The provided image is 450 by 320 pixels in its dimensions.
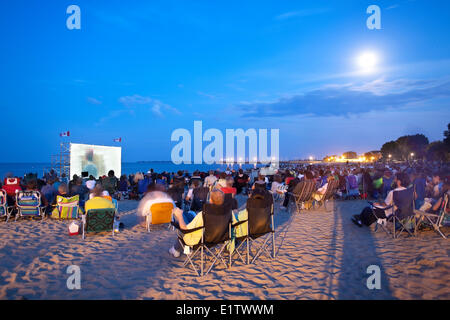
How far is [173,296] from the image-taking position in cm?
318

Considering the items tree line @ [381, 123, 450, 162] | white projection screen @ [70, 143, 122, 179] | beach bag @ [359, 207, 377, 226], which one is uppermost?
tree line @ [381, 123, 450, 162]

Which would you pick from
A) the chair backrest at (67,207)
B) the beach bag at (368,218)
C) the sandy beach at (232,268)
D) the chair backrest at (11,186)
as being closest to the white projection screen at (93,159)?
the chair backrest at (11,186)

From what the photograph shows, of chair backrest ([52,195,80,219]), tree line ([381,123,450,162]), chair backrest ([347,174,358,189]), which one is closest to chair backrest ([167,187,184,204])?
chair backrest ([52,195,80,219])

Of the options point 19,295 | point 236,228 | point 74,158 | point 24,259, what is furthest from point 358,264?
point 74,158

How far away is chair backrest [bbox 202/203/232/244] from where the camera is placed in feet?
12.1

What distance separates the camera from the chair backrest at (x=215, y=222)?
3.70 metres

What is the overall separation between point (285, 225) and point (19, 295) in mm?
5333

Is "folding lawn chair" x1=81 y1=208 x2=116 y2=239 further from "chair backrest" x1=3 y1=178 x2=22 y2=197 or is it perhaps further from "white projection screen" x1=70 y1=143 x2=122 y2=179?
"white projection screen" x1=70 y1=143 x2=122 y2=179

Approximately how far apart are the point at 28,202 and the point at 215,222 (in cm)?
558

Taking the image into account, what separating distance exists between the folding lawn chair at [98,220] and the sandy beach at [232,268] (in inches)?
9.4

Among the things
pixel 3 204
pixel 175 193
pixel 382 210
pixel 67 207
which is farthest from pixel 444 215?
pixel 3 204

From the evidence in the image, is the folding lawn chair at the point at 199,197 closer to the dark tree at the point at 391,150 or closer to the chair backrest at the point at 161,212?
the chair backrest at the point at 161,212

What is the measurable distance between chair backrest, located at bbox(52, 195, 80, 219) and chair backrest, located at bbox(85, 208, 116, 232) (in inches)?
65.5
